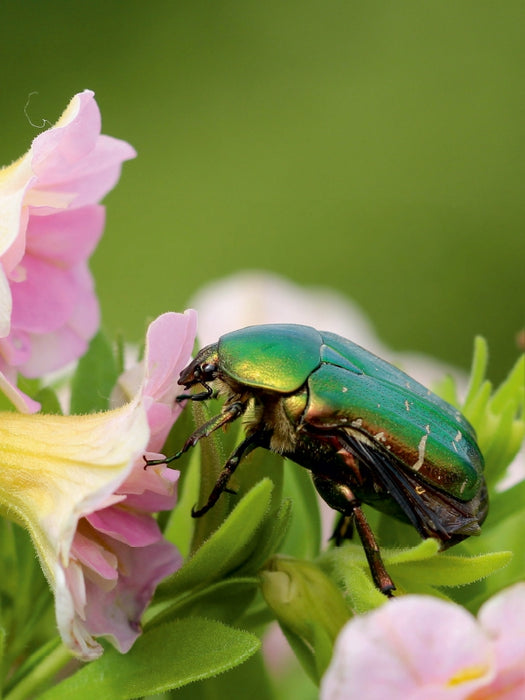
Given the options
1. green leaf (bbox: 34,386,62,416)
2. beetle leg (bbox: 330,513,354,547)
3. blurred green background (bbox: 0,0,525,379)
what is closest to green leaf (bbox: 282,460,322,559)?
beetle leg (bbox: 330,513,354,547)

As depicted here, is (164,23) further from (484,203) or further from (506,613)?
(506,613)

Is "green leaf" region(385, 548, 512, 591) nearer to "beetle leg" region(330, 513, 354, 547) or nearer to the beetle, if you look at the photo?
the beetle

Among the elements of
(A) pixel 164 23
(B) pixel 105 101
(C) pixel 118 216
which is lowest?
(C) pixel 118 216

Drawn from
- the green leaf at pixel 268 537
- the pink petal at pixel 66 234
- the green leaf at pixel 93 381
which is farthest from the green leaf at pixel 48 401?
the green leaf at pixel 268 537

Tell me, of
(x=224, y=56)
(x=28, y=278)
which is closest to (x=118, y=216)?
(x=224, y=56)

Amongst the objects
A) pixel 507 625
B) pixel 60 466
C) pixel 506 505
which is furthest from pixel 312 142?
pixel 507 625

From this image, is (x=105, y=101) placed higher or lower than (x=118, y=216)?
higher

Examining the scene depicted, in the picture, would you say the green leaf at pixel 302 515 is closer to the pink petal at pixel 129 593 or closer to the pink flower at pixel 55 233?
the pink petal at pixel 129 593
